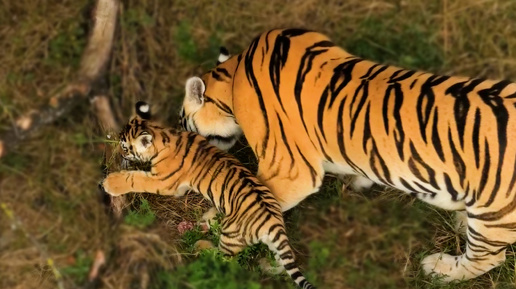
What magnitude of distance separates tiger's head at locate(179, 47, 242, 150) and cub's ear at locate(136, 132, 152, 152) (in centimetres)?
28

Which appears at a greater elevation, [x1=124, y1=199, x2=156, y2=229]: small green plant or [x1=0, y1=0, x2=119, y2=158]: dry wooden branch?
[x1=0, y1=0, x2=119, y2=158]: dry wooden branch

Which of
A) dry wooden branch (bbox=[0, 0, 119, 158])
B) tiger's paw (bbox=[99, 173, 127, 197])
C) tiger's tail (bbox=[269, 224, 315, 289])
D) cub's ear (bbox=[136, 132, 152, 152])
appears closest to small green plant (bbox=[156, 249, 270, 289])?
tiger's tail (bbox=[269, 224, 315, 289])

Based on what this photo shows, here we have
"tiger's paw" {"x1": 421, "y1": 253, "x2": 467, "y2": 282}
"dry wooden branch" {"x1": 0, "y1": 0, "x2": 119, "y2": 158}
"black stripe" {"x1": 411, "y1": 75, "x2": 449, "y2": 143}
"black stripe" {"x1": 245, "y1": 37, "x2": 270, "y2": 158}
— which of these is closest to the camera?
"black stripe" {"x1": 411, "y1": 75, "x2": 449, "y2": 143}

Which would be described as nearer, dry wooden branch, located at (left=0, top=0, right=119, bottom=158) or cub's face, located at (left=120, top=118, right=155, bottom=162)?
cub's face, located at (left=120, top=118, right=155, bottom=162)

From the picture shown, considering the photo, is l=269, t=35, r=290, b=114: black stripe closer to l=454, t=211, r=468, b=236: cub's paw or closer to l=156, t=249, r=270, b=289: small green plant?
l=156, t=249, r=270, b=289: small green plant

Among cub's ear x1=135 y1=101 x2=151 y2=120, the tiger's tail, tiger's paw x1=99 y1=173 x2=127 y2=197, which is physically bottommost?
tiger's paw x1=99 y1=173 x2=127 y2=197

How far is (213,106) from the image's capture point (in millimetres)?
3260

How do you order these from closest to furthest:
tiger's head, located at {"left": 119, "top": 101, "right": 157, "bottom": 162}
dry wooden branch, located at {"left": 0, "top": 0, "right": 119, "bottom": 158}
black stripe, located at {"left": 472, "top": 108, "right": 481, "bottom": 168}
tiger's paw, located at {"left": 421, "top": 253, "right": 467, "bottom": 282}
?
black stripe, located at {"left": 472, "top": 108, "right": 481, "bottom": 168}, tiger's paw, located at {"left": 421, "top": 253, "right": 467, "bottom": 282}, tiger's head, located at {"left": 119, "top": 101, "right": 157, "bottom": 162}, dry wooden branch, located at {"left": 0, "top": 0, "right": 119, "bottom": 158}

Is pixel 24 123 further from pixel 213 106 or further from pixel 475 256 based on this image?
pixel 475 256

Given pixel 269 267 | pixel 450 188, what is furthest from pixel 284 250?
pixel 450 188

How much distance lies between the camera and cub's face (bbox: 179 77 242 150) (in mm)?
3201

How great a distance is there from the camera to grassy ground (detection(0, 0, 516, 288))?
3.23 m

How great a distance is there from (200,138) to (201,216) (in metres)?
0.50

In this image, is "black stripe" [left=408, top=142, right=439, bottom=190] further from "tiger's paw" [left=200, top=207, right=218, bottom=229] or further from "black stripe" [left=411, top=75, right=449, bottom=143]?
"tiger's paw" [left=200, top=207, right=218, bottom=229]
